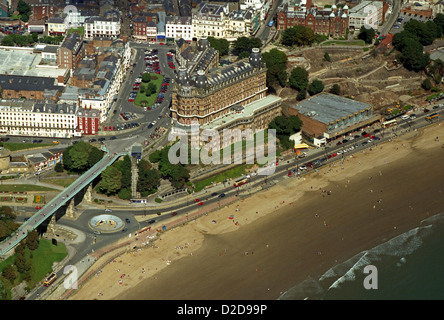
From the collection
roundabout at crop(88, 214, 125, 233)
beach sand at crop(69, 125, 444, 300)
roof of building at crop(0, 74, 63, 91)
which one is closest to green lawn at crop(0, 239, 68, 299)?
beach sand at crop(69, 125, 444, 300)

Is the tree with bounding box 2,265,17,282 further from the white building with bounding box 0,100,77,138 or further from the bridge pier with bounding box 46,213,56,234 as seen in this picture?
the white building with bounding box 0,100,77,138

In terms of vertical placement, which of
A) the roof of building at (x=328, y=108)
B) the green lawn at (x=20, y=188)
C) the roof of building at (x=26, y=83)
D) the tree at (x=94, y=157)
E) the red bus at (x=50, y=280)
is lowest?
the red bus at (x=50, y=280)

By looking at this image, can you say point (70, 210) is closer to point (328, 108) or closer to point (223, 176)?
point (223, 176)


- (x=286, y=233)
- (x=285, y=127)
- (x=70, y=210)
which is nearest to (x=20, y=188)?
(x=70, y=210)

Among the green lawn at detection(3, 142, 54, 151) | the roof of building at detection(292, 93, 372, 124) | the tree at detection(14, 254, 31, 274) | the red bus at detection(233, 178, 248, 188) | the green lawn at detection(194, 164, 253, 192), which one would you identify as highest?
the roof of building at detection(292, 93, 372, 124)

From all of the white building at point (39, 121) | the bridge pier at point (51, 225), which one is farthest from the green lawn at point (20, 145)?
the bridge pier at point (51, 225)

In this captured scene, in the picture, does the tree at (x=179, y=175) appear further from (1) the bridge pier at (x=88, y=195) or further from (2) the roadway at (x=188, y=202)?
(1) the bridge pier at (x=88, y=195)
